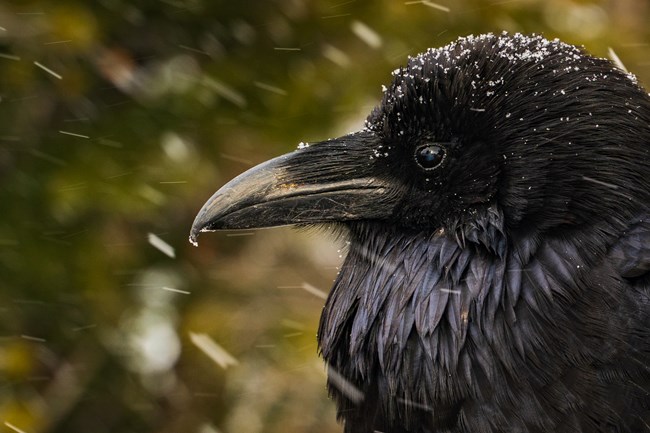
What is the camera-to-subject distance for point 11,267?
427cm

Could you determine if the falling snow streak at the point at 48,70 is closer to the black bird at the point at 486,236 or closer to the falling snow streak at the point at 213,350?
the falling snow streak at the point at 213,350

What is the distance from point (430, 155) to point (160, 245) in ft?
8.11

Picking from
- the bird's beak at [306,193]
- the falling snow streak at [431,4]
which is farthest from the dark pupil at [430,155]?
the falling snow streak at [431,4]

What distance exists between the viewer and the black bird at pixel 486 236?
2359 mm

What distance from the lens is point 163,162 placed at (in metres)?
4.38

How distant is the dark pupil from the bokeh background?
174 centimetres

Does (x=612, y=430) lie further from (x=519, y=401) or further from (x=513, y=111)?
(x=513, y=111)

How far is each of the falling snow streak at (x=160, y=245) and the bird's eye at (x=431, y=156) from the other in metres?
2.42

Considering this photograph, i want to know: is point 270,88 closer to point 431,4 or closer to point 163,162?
point 163,162

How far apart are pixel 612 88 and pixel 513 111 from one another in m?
0.27

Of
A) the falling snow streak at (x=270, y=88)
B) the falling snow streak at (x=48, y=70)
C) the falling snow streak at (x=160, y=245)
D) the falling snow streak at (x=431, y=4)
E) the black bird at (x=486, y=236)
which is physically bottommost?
the black bird at (x=486, y=236)

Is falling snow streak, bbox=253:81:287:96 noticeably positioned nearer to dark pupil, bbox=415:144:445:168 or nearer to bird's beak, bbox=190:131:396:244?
bird's beak, bbox=190:131:396:244

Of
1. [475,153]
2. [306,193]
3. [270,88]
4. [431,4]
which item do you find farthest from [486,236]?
[431,4]

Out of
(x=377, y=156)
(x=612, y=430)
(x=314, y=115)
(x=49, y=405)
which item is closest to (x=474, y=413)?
(x=612, y=430)
